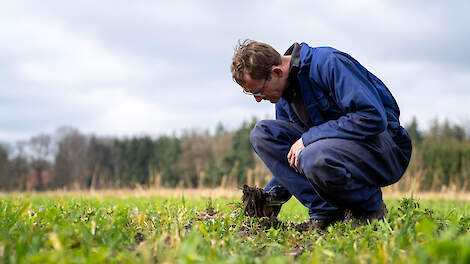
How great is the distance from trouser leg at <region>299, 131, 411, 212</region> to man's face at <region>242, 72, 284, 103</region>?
1.74 ft

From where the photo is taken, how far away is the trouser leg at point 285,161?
9.73 feet

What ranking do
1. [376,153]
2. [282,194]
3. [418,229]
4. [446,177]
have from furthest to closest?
[446,177] → [282,194] → [376,153] → [418,229]

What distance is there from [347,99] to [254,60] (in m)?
0.74

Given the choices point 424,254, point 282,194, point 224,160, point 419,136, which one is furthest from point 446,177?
point 424,254

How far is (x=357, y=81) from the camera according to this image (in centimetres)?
241

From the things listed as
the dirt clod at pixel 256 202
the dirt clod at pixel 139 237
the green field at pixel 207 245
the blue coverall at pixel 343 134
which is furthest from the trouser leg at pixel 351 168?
the dirt clod at pixel 139 237

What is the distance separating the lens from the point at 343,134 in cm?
250

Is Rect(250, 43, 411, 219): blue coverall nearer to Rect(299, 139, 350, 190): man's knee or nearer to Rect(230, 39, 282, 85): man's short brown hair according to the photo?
Rect(299, 139, 350, 190): man's knee

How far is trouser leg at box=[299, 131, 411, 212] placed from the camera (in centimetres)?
243

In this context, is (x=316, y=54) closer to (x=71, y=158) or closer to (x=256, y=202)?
(x=256, y=202)

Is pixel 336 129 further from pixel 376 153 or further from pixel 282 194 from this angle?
pixel 282 194

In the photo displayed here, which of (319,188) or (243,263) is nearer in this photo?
(243,263)

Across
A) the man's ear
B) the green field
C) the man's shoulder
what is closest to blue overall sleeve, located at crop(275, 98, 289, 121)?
the man's ear

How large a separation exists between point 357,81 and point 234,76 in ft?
3.06
